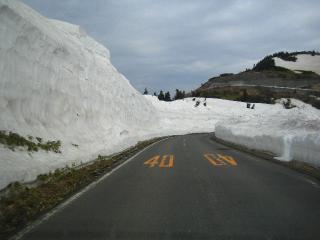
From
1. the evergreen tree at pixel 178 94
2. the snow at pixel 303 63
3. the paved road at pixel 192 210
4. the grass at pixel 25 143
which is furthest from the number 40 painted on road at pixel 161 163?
the snow at pixel 303 63

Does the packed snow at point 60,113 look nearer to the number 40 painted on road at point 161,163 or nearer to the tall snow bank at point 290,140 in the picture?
the tall snow bank at point 290,140

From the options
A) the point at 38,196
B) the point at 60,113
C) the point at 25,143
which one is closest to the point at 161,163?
the point at 25,143

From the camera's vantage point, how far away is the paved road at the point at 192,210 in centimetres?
611

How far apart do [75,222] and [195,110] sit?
88.0m

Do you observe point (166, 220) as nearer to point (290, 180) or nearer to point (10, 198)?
point (10, 198)

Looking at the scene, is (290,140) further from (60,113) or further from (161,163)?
(60,113)

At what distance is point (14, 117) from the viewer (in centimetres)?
1978

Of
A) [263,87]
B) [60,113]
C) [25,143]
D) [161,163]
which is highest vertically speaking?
[263,87]

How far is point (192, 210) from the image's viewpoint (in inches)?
299

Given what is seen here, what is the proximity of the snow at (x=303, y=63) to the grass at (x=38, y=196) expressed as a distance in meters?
171

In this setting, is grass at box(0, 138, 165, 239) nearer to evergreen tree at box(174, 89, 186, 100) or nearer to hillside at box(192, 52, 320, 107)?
hillside at box(192, 52, 320, 107)

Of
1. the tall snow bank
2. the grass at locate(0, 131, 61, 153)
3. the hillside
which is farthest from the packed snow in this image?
the hillside

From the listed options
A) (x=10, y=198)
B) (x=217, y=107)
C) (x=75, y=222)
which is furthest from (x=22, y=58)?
(x=217, y=107)

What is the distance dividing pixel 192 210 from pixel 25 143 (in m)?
11.6
